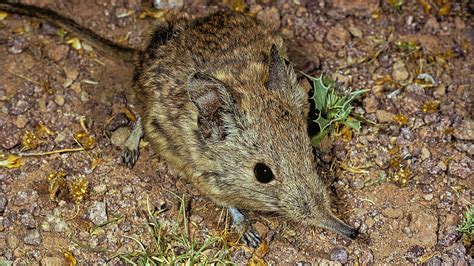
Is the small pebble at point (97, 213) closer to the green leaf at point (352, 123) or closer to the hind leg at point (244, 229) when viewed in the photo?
the hind leg at point (244, 229)

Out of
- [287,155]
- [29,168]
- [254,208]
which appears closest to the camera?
[287,155]

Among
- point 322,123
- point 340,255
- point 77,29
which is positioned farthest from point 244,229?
point 77,29

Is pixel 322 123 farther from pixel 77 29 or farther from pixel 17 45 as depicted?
pixel 17 45

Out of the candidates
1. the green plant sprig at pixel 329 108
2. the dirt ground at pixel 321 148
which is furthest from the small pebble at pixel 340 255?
the green plant sprig at pixel 329 108

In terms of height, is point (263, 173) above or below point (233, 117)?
below

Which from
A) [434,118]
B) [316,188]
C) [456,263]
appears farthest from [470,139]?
[316,188]

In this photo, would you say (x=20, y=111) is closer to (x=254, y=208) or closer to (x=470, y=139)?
(x=254, y=208)

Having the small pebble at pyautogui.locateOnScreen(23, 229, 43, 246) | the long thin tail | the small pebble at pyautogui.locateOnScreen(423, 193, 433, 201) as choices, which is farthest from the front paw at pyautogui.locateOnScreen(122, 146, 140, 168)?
the small pebble at pyautogui.locateOnScreen(423, 193, 433, 201)
